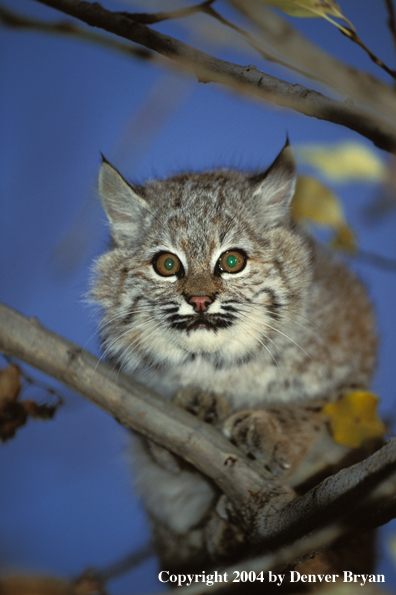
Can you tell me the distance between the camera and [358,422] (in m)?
1.99

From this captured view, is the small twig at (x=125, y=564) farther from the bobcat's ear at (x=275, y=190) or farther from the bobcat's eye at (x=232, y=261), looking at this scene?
the bobcat's ear at (x=275, y=190)

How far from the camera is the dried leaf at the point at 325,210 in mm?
1945

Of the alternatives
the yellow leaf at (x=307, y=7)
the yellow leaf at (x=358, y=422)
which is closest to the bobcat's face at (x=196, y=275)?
the yellow leaf at (x=358, y=422)

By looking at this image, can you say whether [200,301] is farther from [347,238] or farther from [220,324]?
[347,238]

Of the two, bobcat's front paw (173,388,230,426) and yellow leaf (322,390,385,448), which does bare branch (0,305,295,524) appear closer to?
yellow leaf (322,390,385,448)

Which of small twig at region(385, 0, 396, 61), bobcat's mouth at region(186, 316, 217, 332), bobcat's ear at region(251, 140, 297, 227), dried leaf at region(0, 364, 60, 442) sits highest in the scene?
bobcat's ear at region(251, 140, 297, 227)

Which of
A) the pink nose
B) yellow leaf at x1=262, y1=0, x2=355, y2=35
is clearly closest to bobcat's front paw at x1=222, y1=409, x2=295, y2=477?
the pink nose

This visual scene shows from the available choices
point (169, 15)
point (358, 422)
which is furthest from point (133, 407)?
point (169, 15)

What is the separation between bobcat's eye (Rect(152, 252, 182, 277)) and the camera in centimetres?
218

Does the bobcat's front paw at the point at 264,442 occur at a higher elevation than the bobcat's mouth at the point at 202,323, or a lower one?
lower

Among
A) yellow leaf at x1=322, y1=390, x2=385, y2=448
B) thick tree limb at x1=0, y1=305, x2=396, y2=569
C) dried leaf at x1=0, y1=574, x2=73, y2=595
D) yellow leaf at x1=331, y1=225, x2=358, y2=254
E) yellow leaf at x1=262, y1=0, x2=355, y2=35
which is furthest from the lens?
yellow leaf at x1=331, y1=225, x2=358, y2=254

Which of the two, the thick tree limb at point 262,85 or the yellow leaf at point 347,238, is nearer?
the thick tree limb at point 262,85

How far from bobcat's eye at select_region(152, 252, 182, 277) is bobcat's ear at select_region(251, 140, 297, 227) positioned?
1.55 feet

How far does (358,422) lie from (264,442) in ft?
1.25
